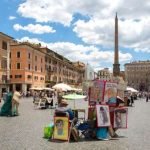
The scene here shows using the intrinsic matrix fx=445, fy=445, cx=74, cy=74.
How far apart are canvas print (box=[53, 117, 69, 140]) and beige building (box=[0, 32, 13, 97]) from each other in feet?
199

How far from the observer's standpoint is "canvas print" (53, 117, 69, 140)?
1345 cm

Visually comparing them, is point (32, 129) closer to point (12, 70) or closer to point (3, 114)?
point (3, 114)

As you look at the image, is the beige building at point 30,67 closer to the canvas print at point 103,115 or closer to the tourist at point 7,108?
the tourist at point 7,108

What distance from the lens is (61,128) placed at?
13.5 meters

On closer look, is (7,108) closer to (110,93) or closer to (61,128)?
(110,93)

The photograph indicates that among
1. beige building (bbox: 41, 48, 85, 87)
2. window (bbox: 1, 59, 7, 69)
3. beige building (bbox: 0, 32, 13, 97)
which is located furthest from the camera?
beige building (bbox: 41, 48, 85, 87)

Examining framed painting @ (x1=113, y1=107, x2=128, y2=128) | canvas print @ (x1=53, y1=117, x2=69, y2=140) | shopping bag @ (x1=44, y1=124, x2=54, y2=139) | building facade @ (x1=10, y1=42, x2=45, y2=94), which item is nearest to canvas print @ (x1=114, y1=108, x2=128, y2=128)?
framed painting @ (x1=113, y1=107, x2=128, y2=128)

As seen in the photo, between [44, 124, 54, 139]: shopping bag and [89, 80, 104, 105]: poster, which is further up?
[89, 80, 104, 105]: poster

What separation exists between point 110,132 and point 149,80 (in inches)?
7380

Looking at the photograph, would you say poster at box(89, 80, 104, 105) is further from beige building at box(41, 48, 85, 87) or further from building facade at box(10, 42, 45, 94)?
beige building at box(41, 48, 85, 87)

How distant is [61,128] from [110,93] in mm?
2160

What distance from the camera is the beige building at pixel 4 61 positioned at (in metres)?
73.8

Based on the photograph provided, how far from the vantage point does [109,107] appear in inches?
575

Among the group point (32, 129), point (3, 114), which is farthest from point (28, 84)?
point (32, 129)
